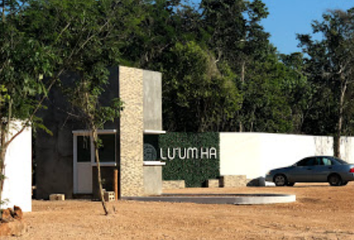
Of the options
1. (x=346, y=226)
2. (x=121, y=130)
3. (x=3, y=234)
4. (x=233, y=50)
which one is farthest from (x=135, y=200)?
(x=233, y=50)

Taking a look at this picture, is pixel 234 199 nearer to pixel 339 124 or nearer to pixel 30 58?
pixel 30 58

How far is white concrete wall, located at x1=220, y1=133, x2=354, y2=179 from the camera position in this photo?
3438 centimetres

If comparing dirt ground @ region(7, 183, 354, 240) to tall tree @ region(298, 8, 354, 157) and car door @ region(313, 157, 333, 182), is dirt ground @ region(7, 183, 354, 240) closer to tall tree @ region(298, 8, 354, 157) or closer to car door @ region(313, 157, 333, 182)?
car door @ region(313, 157, 333, 182)

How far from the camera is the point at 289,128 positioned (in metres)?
52.4

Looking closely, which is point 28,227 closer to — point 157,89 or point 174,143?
point 157,89

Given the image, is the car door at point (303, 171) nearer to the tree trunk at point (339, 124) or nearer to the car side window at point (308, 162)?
the car side window at point (308, 162)

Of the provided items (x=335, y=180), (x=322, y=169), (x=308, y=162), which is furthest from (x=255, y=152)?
(x=335, y=180)

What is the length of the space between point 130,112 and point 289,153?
15.7 metres

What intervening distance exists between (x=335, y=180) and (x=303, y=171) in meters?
1.47

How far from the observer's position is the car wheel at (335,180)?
31.3 metres

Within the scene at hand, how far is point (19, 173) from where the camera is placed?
17.5 m

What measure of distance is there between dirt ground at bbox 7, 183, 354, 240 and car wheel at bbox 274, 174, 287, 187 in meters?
→ 11.3

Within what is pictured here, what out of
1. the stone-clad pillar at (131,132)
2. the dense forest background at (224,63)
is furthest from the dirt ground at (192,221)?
the dense forest background at (224,63)

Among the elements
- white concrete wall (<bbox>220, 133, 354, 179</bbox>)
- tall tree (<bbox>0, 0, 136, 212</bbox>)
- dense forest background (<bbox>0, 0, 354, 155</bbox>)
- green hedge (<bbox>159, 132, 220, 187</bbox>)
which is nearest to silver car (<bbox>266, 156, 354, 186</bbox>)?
white concrete wall (<bbox>220, 133, 354, 179</bbox>)
